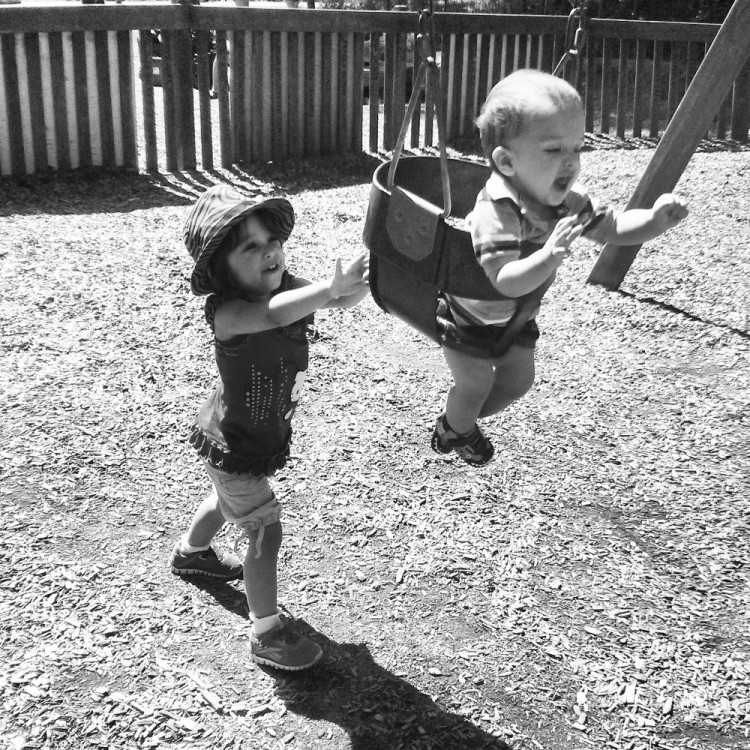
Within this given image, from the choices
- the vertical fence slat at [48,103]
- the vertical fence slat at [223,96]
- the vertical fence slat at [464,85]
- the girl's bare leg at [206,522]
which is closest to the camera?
the girl's bare leg at [206,522]

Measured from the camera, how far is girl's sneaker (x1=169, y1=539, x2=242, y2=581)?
3.31 meters

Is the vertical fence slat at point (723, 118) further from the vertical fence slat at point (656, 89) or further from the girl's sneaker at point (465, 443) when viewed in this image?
the girl's sneaker at point (465, 443)

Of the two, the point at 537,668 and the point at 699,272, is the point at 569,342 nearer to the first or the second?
the point at 699,272

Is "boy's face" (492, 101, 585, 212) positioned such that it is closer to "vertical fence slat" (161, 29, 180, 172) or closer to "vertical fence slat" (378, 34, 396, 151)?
"vertical fence slat" (161, 29, 180, 172)

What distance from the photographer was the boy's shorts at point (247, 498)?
9.19 feet

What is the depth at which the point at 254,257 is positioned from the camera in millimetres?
2508

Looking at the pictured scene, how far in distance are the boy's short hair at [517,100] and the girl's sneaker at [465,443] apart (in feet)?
2.80

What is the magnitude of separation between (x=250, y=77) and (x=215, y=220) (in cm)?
607

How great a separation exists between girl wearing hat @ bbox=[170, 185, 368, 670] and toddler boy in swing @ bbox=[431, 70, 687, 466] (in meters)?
0.32

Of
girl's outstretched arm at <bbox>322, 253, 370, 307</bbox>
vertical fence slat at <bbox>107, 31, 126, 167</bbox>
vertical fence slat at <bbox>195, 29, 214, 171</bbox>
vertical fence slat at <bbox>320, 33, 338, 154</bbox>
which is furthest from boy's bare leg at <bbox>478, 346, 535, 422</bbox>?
vertical fence slat at <bbox>320, 33, 338, 154</bbox>

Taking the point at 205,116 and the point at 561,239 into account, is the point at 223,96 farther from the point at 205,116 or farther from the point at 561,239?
the point at 561,239

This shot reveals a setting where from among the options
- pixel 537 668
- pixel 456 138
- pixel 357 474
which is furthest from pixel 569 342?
pixel 456 138

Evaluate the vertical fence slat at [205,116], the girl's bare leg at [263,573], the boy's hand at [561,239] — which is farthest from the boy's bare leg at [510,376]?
the vertical fence slat at [205,116]

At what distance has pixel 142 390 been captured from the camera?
176 inches
